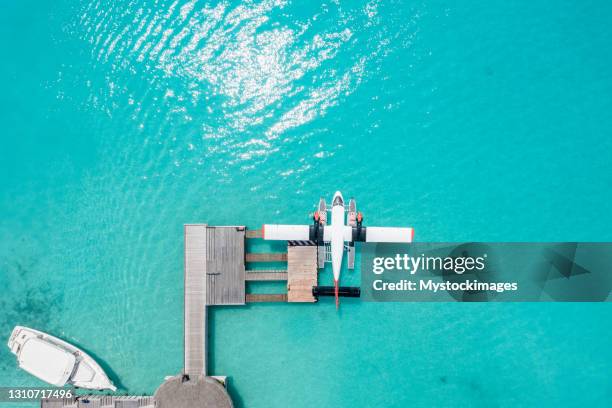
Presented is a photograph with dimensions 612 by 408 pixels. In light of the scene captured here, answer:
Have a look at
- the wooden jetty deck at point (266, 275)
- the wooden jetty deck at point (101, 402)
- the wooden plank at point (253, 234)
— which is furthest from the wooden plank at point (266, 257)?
the wooden jetty deck at point (101, 402)

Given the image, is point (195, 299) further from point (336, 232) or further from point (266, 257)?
point (336, 232)

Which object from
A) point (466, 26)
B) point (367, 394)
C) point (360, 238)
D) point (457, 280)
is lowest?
point (367, 394)

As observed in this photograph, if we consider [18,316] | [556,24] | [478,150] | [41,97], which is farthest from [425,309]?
[41,97]

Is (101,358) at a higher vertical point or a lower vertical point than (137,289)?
lower

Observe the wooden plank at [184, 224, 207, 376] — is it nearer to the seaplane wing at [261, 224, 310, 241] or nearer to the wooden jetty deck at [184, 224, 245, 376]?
the wooden jetty deck at [184, 224, 245, 376]

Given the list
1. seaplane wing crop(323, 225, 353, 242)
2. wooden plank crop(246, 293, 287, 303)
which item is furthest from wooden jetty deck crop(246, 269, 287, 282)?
seaplane wing crop(323, 225, 353, 242)

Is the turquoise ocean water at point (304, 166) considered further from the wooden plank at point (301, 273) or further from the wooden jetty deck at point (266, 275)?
the wooden jetty deck at point (266, 275)

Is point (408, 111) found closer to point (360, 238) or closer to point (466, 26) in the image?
point (466, 26)

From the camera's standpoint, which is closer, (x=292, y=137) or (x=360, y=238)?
(x=360, y=238)
